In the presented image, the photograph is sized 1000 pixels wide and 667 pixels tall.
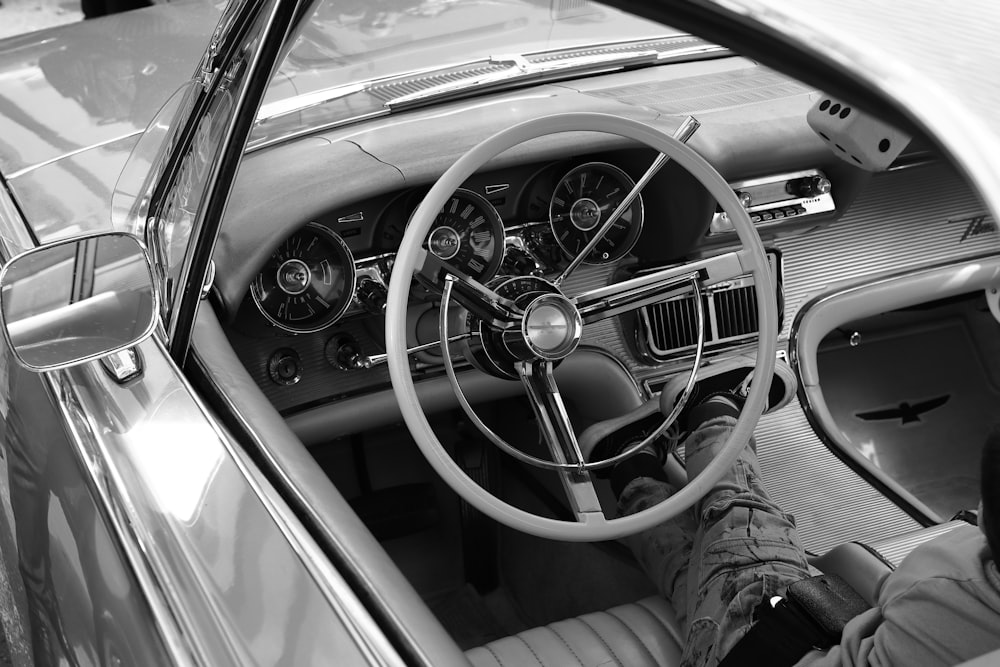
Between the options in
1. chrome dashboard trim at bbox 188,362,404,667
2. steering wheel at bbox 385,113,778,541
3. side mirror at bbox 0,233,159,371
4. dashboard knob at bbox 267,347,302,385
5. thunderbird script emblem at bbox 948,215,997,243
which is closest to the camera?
chrome dashboard trim at bbox 188,362,404,667

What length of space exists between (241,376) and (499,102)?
0.97 metres

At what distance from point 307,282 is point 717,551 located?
979mm

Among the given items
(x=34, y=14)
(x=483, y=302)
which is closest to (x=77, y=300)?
(x=483, y=302)

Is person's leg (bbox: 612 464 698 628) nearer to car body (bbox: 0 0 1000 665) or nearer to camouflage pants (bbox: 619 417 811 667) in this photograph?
camouflage pants (bbox: 619 417 811 667)

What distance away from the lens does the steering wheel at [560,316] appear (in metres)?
1.39

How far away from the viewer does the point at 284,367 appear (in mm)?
1947

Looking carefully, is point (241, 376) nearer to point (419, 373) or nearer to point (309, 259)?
point (309, 259)

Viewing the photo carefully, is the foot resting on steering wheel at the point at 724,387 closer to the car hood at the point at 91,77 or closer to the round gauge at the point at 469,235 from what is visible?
the round gauge at the point at 469,235

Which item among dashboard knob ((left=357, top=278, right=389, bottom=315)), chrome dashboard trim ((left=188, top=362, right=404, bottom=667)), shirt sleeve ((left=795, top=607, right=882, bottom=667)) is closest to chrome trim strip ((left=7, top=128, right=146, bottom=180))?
dashboard knob ((left=357, top=278, right=389, bottom=315))

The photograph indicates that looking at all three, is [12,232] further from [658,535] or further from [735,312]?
[735,312]

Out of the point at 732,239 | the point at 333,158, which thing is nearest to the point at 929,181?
the point at 732,239

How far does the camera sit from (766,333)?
61.5 inches

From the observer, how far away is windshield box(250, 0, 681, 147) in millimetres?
1945

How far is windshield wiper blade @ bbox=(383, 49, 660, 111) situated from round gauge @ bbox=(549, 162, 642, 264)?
0.88ft
